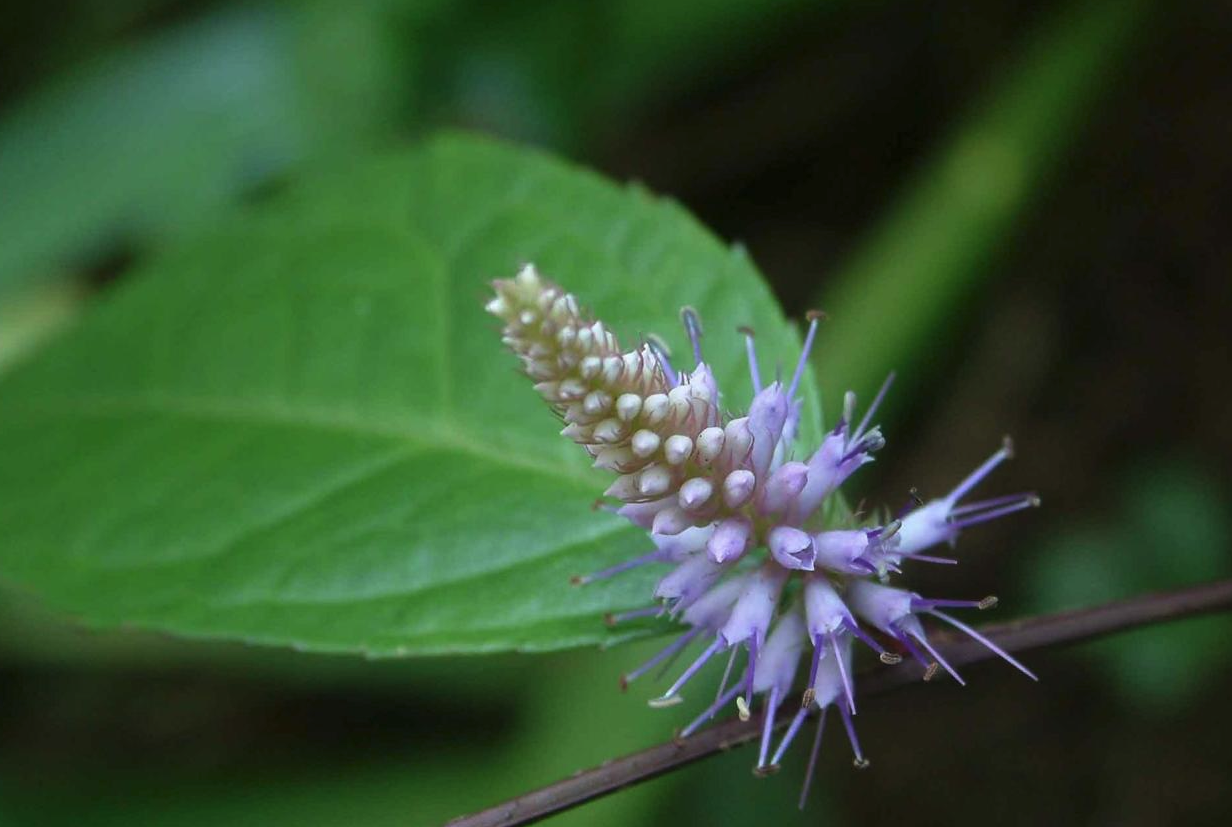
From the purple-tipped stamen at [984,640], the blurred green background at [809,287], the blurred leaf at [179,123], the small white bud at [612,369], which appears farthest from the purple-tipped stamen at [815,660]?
the blurred leaf at [179,123]

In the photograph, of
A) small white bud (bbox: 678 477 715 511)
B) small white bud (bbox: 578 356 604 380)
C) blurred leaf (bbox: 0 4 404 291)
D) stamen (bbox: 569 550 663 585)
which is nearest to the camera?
small white bud (bbox: 578 356 604 380)

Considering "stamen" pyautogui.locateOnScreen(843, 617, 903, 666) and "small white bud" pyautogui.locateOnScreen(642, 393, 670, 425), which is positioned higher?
"small white bud" pyautogui.locateOnScreen(642, 393, 670, 425)

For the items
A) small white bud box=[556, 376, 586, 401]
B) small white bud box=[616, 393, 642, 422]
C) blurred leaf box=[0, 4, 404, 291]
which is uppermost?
blurred leaf box=[0, 4, 404, 291]

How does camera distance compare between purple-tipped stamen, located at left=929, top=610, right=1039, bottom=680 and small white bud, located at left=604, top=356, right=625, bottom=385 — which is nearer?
small white bud, located at left=604, top=356, right=625, bottom=385

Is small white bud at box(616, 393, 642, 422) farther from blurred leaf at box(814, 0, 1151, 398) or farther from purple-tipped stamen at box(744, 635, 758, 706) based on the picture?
Result: blurred leaf at box(814, 0, 1151, 398)

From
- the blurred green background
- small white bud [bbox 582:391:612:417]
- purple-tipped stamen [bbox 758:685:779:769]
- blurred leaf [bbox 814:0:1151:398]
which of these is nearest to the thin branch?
purple-tipped stamen [bbox 758:685:779:769]

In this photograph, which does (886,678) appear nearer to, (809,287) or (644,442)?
(644,442)

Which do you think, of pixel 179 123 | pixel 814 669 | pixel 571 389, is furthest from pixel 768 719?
pixel 179 123
